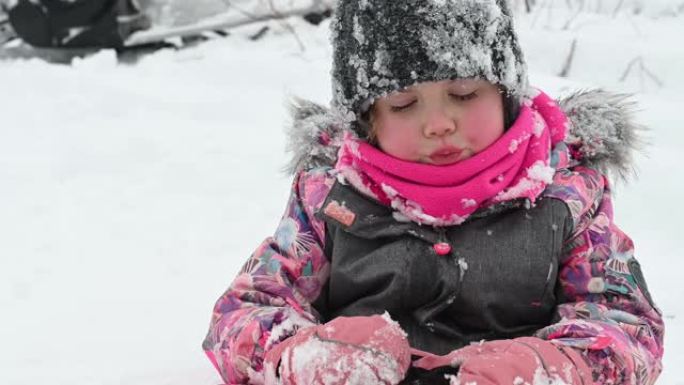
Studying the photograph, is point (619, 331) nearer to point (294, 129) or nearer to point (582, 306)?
point (582, 306)

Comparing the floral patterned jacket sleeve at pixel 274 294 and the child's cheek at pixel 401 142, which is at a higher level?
the child's cheek at pixel 401 142

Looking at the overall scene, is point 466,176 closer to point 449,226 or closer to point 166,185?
point 449,226

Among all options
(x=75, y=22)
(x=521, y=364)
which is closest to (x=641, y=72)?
(x=521, y=364)

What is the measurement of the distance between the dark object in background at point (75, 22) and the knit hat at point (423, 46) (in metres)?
3.41

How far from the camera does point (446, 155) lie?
4.42ft

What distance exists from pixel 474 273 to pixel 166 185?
1710 millimetres

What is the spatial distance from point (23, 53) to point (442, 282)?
3.83 metres

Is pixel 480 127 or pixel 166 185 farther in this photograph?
pixel 166 185

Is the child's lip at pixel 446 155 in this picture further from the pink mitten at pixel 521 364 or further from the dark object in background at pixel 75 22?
the dark object in background at pixel 75 22

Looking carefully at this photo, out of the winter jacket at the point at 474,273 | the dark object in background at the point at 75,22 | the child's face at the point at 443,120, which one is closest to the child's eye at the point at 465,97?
the child's face at the point at 443,120

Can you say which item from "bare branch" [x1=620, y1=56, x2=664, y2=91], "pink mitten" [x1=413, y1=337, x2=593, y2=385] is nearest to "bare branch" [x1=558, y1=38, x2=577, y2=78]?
"bare branch" [x1=620, y1=56, x2=664, y2=91]

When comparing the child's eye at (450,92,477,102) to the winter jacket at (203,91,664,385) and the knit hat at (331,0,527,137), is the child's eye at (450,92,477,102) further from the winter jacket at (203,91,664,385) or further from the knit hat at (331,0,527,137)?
the winter jacket at (203,91,664,385)

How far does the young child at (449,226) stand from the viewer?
132cm

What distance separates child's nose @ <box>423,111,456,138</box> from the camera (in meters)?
1.30
